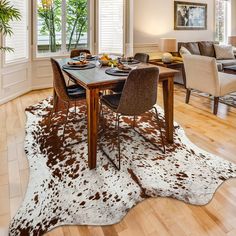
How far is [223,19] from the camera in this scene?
24.9 feet

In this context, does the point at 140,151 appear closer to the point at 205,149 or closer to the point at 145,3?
the point at 205,149

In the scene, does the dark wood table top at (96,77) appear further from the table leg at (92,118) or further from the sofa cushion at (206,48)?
the sofa cushion at (206,48)

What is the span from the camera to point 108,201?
1.80 metres

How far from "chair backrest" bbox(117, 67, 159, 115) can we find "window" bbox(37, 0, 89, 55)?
3.71 metres

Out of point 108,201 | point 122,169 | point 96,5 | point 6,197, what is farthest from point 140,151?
point 96,5

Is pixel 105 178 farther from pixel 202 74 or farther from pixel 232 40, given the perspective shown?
pixel 232 40

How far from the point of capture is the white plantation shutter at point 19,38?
4375 mm

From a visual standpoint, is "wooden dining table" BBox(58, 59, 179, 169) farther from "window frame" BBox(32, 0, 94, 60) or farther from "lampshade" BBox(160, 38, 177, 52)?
"lampshade" BBox(160, 38, 177, 52)

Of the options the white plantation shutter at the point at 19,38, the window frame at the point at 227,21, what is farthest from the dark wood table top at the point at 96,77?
the window frame at the point at 227,21

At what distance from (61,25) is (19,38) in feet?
3.57

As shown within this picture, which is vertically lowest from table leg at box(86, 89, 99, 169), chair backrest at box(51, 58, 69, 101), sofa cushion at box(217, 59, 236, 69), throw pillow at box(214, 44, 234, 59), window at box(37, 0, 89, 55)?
table leg at box(86, 89, 99, 169)

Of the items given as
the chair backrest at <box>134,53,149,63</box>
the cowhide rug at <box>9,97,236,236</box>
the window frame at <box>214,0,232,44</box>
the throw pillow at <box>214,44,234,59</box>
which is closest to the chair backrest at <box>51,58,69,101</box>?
the cowhide rug at <box>9,97,236,236</box>

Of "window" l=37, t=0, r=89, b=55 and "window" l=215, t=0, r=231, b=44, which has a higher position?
"window" l=215, t=0, r=231, b=44

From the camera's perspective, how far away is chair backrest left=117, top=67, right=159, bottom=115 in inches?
83.4
